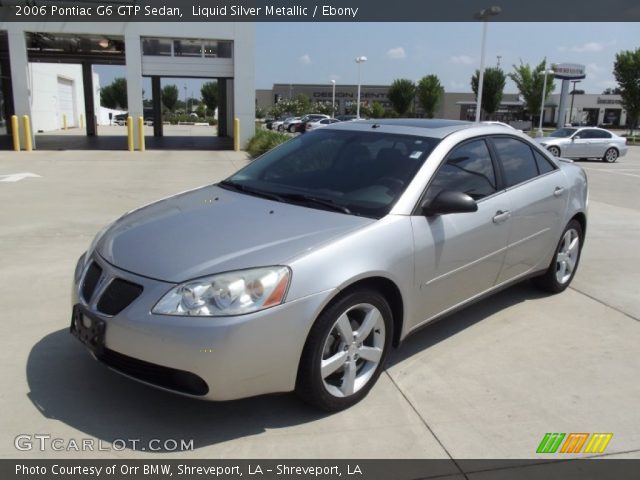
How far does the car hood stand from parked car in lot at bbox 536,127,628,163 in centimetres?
2018

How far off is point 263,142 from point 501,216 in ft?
50.6

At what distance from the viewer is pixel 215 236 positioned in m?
3.17

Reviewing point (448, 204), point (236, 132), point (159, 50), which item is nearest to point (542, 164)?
point (448, 204)

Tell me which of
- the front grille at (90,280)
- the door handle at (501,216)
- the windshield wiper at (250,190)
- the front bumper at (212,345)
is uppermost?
the windshield wiper at (250,190)

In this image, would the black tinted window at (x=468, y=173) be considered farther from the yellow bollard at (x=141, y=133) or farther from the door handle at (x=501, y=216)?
the yellow bollard at (x=141, y=133)

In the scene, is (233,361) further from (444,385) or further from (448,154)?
(448,154)

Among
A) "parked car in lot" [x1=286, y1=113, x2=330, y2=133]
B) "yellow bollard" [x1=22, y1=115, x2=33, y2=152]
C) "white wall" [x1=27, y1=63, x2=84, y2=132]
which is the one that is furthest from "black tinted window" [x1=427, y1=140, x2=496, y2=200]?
"parked car in lot" [x1=286, y1=113, x2=330, y2=133]

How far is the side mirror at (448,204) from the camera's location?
3.49m

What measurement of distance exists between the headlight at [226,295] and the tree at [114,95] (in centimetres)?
8505

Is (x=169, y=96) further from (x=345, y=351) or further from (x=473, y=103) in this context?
(x=345, y=351)

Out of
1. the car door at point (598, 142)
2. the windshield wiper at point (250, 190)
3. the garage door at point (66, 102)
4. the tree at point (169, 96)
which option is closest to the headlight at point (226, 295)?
the windshield wiper at point (250, 190)
